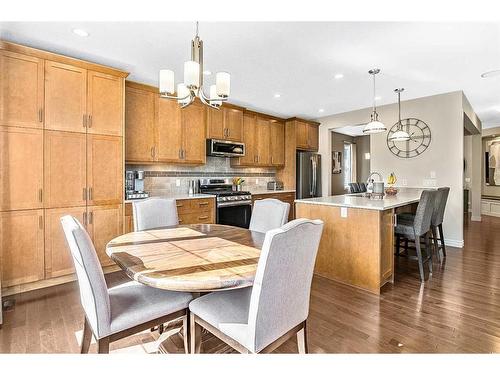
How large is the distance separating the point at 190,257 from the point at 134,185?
8.59 feet

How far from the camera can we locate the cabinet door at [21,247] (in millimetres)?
2490

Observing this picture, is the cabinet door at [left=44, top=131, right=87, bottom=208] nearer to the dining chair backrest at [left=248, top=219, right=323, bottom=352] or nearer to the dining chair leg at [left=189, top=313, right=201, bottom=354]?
the dining chair leg at [left=189, top=313, right=201, bottom=354]

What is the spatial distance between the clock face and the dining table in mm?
3984

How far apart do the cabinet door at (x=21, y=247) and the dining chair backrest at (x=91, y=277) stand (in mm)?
1763

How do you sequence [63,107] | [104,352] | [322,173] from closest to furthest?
1. [104,352]
2. [63,107]
3. [322,173]

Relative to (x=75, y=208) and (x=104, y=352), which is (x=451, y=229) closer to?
(x=104, y=352)

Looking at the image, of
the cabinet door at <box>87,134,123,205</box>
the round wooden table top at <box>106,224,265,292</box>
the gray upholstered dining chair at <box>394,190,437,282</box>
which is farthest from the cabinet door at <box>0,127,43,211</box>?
the gray upholstered dining chair at <box>394,190,437,282</box>

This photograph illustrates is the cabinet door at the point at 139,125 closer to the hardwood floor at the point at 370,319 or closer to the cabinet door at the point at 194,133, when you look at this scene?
the cabinet door at the point at 194,133

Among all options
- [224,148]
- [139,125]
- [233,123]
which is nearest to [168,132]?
[139,125]

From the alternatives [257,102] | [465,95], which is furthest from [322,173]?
[465,95]

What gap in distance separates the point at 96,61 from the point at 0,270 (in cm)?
236

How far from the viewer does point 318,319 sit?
2154 mm

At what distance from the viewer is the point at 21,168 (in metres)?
2.55

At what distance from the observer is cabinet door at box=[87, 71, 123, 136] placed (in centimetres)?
296
